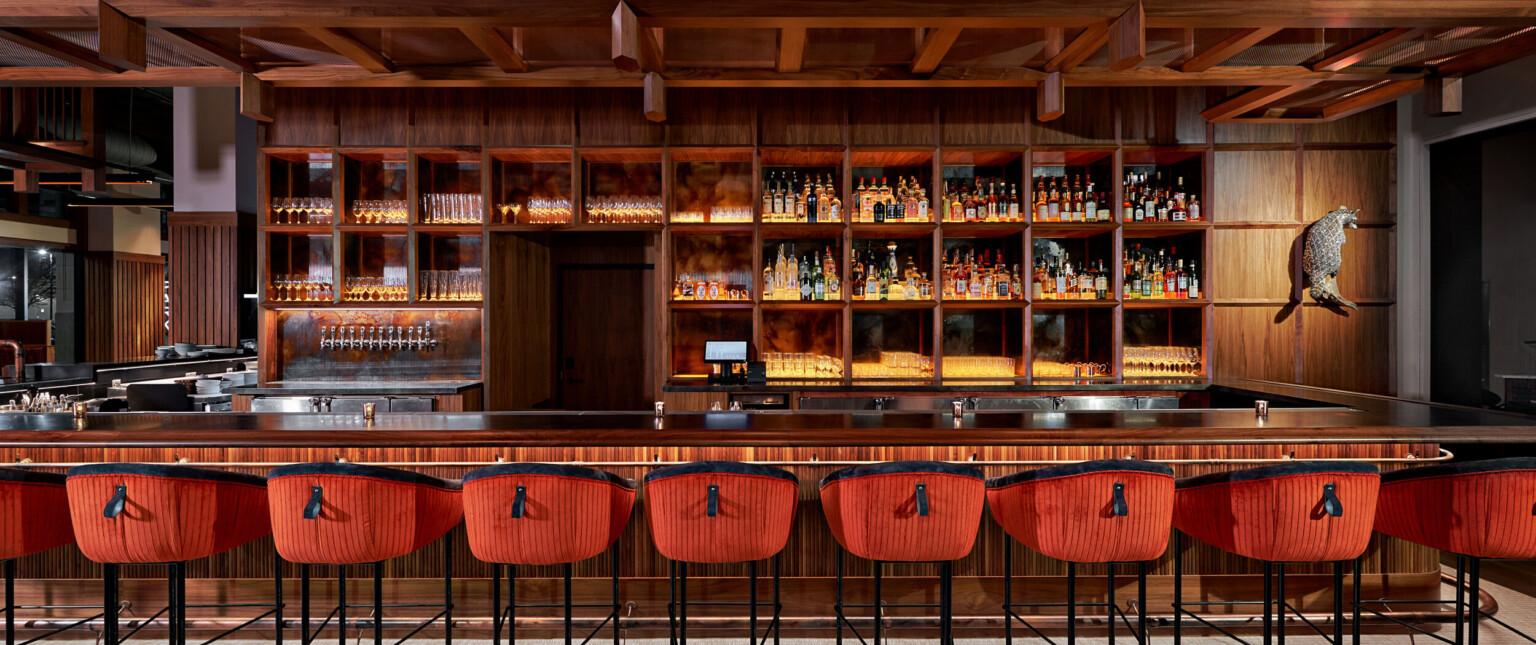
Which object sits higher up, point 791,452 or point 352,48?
point 352,48

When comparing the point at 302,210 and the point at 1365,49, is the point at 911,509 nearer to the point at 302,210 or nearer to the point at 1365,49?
the point at 1365,49

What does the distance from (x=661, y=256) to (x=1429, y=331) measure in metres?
5.57

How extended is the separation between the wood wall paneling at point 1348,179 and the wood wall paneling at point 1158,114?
92cm

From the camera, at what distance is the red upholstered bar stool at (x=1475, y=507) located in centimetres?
248

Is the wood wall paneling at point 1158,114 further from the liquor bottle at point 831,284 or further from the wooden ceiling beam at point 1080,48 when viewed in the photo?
the liquor bottle at point 831,284

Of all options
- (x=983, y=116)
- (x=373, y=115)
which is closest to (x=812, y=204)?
(x=983, y=116)

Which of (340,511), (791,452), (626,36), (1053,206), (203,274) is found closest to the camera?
(340,511)

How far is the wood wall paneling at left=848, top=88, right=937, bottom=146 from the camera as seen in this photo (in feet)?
17.9

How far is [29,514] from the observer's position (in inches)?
100

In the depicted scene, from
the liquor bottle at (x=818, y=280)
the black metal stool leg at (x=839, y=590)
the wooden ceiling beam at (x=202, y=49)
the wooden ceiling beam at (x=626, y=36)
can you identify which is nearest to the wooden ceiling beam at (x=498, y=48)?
the wooden ceiling beam at (x=626, y=36)

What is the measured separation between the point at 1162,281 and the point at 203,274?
11.6 meters

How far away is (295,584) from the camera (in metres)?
3.43

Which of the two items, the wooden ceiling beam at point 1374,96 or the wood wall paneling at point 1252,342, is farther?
the wood wall paneling at point 1252,342

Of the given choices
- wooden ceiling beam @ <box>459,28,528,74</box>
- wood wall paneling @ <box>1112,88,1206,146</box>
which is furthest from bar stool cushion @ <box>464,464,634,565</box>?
wood wall paneling @ <box>1112,88,1206,146</box>
